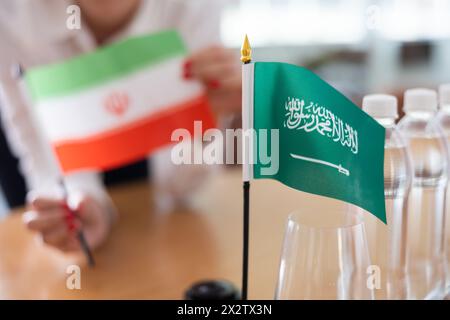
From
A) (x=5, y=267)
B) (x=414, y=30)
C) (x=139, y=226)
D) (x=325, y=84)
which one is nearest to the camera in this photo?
(x=325, y=84)

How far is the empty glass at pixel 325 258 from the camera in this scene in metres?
0.47

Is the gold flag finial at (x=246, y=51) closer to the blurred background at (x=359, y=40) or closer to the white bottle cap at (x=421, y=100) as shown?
the white bottle cap at (x=421, y=100)

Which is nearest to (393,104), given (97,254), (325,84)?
(325,84)

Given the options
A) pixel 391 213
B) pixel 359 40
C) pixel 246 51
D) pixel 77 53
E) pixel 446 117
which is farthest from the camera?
pixel 359 40

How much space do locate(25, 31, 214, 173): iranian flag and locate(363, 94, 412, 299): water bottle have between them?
0.30 m

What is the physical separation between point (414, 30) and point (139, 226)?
10.6 ft

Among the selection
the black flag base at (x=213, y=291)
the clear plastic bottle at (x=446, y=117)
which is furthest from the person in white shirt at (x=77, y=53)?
the clear plastic bottle at (x=446, y=117)

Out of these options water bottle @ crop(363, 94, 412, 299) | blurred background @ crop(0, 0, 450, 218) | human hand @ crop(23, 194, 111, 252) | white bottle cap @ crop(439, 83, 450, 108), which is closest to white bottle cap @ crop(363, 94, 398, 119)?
water bottle @ crop(363, 94, 412, 299)

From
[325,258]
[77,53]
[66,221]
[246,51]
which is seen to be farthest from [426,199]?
[77,53]

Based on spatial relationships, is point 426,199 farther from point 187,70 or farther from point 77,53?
point 77,53

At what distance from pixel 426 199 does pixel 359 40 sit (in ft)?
10.5

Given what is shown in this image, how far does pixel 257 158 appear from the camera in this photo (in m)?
0.47

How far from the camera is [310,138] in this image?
465 mm
